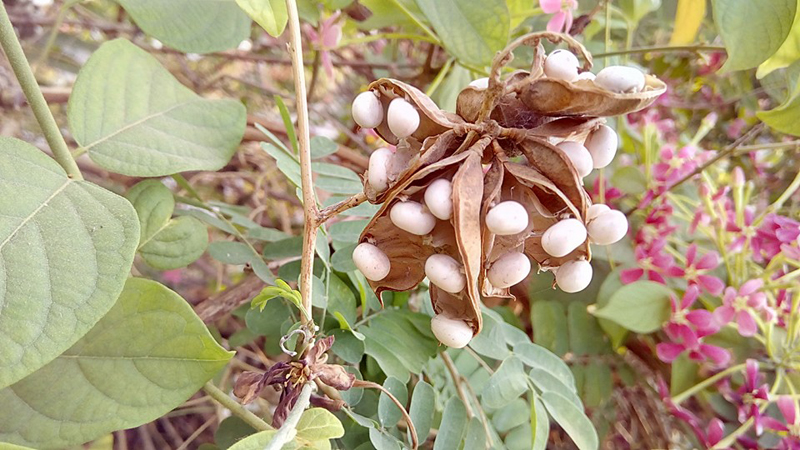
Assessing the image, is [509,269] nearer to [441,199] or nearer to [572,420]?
[441,199]

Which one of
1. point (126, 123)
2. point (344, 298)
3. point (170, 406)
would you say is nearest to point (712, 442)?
point (344, 298)

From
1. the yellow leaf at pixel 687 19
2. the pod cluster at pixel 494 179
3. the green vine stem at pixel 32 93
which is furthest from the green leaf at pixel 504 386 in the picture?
the yellow leaf at pixel 687 19

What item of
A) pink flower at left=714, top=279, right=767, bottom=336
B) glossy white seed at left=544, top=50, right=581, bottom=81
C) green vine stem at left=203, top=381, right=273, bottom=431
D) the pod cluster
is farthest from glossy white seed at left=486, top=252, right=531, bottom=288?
pink flower at left=714, top=279, right=767, bottom=336

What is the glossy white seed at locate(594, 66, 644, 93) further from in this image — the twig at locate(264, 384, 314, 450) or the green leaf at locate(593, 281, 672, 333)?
the green leaf at locate(593, 281, 672, 333)

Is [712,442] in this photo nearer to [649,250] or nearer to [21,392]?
[649,250]

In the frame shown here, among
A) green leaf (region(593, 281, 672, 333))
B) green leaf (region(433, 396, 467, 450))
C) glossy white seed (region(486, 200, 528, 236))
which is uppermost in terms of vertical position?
glossy white seed (region(486, 200, 528, 236))

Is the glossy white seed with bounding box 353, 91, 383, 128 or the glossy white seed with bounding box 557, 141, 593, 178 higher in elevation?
the glossy white seed with bounding box 353, 91, 383, 128
